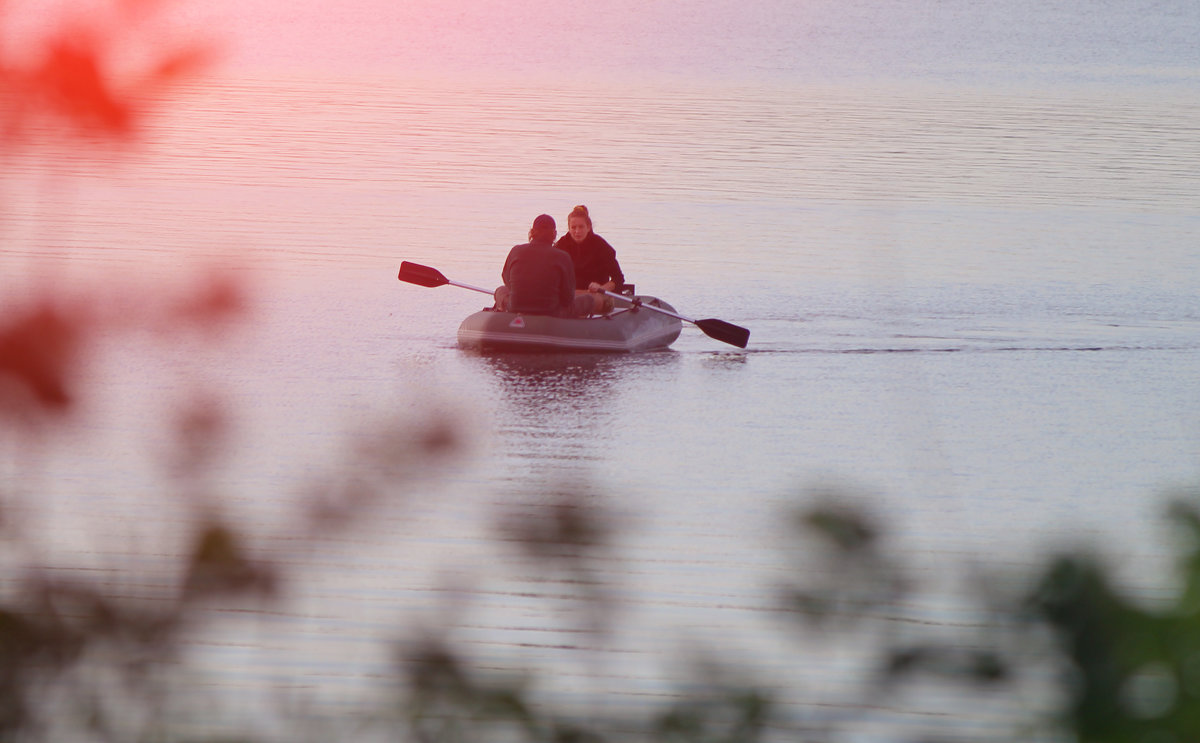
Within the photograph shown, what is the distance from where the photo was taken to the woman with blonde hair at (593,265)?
15.3m

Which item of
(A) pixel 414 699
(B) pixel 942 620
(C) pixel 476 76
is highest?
(C) pixel 476 76

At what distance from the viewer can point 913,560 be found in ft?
5.99

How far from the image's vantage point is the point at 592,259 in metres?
15.5

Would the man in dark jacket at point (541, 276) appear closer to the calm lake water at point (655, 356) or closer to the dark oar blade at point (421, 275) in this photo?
the calm lake water at point (655, 356)

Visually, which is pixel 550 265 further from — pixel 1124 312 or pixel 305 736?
pixel 305 736

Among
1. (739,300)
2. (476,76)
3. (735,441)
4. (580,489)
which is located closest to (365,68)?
(476,76)

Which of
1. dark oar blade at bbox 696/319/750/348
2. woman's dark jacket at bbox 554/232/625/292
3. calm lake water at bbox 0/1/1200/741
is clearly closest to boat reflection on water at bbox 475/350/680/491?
calm lake water at bbox 0/1/1200/741

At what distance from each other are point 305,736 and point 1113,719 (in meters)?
0.89

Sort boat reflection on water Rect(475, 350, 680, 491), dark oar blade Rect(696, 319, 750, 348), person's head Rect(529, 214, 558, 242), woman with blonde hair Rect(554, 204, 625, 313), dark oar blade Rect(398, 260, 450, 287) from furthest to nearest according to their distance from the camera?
dark oar blade Rect(398, 260, 450, 287), dark oar blade Rect(696, 319, 750, 348), woman with blonde hair Rect(554, 204, 625, 313), person's head Rect(529, 214, 558, 242), boat reflection on water Rect(475, 350, 680, 491)

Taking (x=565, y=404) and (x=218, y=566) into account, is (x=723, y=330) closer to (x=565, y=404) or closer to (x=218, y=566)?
(x=565, y=404)

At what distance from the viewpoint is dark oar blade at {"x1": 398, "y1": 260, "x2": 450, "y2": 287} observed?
54.3 ft

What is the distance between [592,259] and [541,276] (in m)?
0.94

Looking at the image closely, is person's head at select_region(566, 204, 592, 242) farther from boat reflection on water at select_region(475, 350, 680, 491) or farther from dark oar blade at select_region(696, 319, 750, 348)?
dark oar blade at select_region(696, 319, 750, 348)


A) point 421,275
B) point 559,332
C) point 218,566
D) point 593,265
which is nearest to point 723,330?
point 593,265
